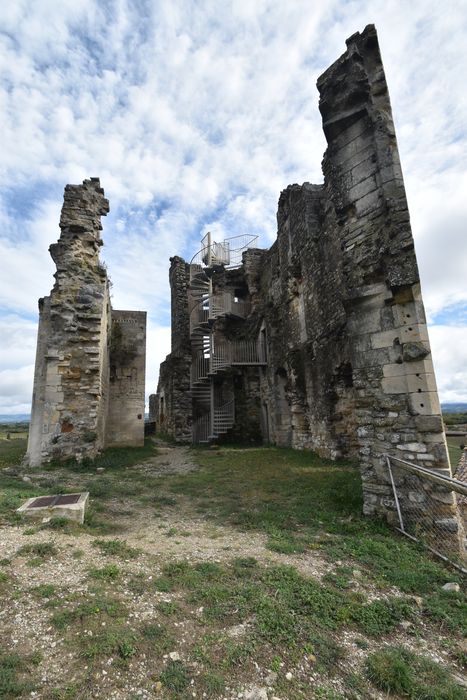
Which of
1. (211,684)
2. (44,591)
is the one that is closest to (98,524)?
(44,591)

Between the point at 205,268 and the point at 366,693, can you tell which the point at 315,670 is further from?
the point at 205,268

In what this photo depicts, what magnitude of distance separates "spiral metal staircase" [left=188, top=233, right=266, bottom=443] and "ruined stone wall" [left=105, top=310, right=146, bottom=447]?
11.4ft

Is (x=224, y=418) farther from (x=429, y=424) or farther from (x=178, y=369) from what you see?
(x=429, y=424)

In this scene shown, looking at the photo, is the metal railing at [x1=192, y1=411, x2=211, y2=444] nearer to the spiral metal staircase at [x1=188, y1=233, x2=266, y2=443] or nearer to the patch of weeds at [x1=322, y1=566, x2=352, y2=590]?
the spiral metal staircase at [x1=188, y1=233, x2=266, y2=443]

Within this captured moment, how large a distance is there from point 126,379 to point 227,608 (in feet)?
44.8

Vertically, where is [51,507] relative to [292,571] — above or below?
above

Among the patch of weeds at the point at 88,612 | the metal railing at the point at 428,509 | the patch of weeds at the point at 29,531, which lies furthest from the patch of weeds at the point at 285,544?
the patch of weeds at the point at 29,531

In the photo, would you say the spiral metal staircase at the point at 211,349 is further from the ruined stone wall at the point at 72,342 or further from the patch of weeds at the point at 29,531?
the patch of weeds at the point at 29,531

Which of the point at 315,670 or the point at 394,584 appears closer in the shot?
the point at 315,670

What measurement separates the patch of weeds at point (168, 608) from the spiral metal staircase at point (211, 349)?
13884 mm

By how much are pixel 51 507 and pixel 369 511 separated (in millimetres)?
4772

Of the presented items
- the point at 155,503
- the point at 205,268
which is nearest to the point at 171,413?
the point at 205,268

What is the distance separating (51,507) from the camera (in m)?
4.64

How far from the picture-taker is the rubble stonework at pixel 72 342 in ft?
32.6
